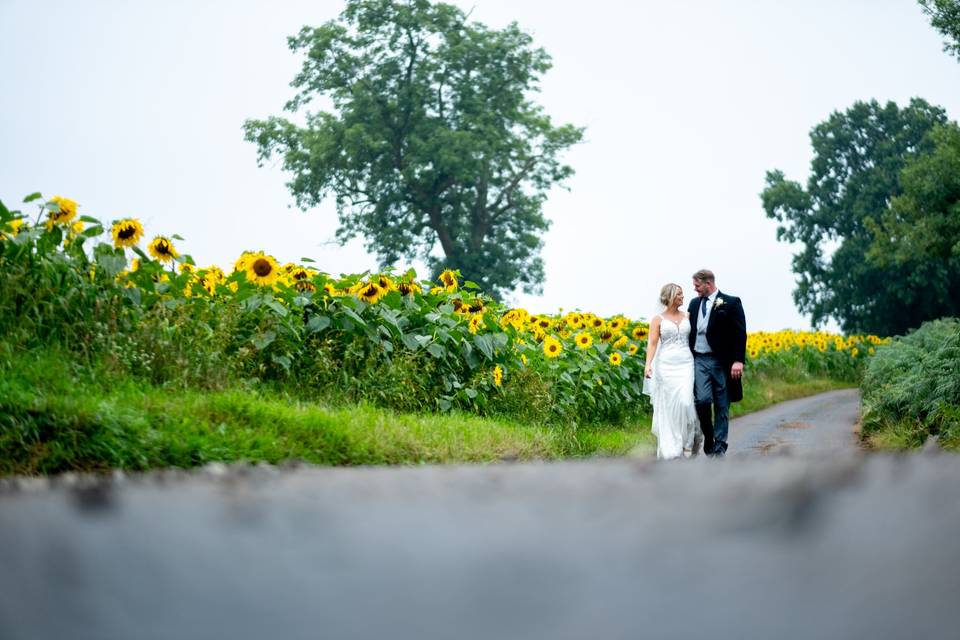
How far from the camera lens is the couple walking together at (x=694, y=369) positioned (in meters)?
9.98

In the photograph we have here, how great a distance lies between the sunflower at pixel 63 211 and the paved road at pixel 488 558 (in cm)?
419

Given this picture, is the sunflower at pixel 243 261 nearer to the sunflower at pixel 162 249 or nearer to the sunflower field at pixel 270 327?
the sunflower field at pixel 270 327

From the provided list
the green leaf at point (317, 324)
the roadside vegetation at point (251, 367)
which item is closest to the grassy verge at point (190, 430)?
the roadside vegetation at point (251, 367)

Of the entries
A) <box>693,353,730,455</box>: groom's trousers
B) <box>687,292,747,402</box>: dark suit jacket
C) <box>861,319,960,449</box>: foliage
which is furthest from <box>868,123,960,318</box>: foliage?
<box>693,353,730,455</box>: groom's trousers

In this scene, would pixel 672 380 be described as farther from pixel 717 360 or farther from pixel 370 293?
pixel 370 293

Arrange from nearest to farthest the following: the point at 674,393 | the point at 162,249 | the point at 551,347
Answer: the point at 162,249 → the point at 674,393 → the point at 551,347

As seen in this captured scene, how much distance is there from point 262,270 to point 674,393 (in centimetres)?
424

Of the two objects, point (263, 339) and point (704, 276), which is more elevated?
point (704, 276)

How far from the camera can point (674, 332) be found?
10070mm

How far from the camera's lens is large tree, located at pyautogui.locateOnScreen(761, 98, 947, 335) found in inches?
1635

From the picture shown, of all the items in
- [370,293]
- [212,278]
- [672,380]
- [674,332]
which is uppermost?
[212,278]

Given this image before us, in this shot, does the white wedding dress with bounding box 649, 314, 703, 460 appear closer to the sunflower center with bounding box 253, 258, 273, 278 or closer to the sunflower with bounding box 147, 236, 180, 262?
the sunflower center with bounding box 253, 258, 273, 278

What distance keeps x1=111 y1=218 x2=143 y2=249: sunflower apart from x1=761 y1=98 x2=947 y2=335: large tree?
36769mm

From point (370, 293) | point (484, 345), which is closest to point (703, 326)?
point (484, 345)
